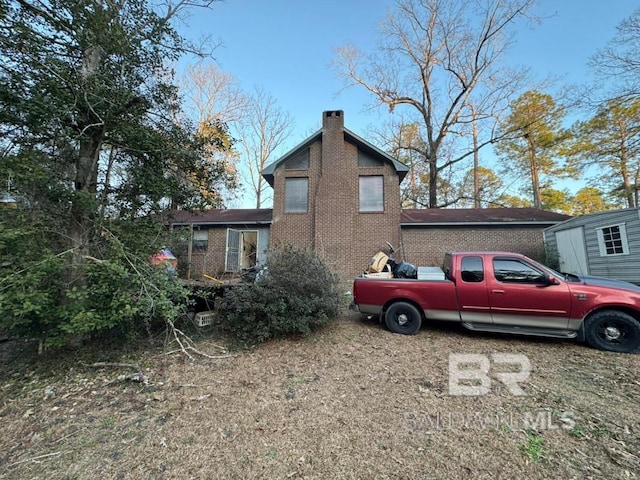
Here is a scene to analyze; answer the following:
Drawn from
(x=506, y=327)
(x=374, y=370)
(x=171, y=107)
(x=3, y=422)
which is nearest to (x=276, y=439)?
(x=374, y=370)

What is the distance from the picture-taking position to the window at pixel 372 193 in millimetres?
11938

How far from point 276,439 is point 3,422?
11.0 ft

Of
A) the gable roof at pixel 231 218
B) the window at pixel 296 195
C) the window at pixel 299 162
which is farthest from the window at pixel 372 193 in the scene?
the gable roof at pixel 231 218

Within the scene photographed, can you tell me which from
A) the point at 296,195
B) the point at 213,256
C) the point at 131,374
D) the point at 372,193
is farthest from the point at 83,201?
the point at 372,193

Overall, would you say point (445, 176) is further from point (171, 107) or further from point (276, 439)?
point (276, 439)

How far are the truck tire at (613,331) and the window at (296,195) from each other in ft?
32.6

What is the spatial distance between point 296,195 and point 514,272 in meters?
9.41

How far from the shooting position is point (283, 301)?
4906 millimetres

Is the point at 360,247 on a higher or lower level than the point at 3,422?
higher

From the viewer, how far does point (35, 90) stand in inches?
133

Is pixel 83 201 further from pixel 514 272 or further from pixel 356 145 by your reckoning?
pixel 356 145

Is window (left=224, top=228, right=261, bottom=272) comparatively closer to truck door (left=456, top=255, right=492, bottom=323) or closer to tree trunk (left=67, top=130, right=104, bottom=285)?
tree trunk (left=67, top=130, right=104, bottom=285)

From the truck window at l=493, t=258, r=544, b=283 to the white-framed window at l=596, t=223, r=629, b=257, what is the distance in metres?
6.97

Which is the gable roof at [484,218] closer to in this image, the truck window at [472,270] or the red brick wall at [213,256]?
the truck window at [472,270]
